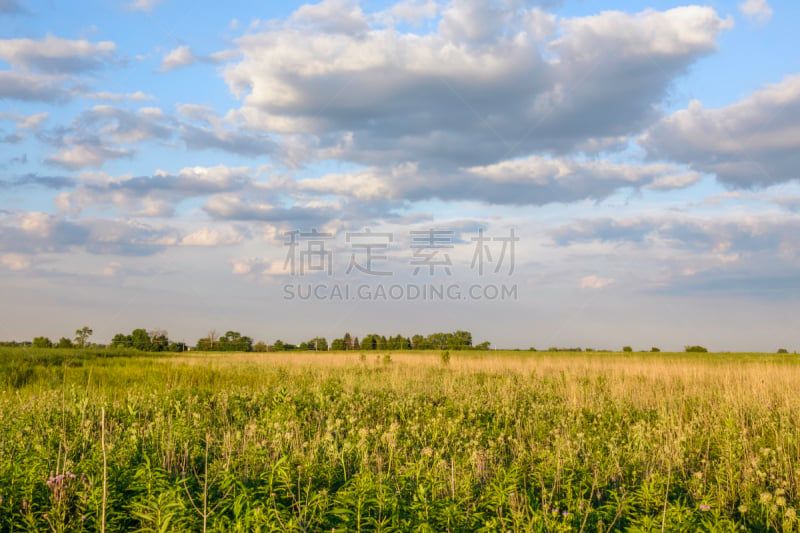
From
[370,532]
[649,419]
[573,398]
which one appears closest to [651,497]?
[370,532]

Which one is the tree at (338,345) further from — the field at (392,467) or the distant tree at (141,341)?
the field at (392,467)

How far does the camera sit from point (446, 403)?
10.9 meters

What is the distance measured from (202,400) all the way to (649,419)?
Result: 9.20 metres

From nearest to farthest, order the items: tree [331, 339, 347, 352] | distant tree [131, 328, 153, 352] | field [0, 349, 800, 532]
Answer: field [0, 349, 800, 532] → distant tree [131, 328, 153, 352] → tree [331, 339, 347, 352]

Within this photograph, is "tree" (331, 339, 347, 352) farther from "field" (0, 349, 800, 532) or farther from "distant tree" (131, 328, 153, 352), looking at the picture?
"field" (0, 349, 800, 532)

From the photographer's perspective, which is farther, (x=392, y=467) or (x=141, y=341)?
(x=141, y=341)

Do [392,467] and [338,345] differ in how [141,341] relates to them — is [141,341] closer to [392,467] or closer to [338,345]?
[338,345]

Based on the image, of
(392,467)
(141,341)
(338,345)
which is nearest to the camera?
(392,467)

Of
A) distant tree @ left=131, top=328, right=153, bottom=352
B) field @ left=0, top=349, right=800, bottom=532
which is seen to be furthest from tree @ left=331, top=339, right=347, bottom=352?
field @ left=0, top=349, right=800, bottom=532

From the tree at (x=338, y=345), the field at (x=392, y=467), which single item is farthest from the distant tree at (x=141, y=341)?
the field at (x=392, y=467)

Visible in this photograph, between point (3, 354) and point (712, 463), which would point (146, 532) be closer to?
point (712, 463)

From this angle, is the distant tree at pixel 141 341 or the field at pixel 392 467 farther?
the distant tree at pixel 141 341

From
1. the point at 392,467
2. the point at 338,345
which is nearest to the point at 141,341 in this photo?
the point at 338,345

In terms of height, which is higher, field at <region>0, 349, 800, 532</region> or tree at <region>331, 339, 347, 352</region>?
field at <region>0, 349, 800, 532</region>
